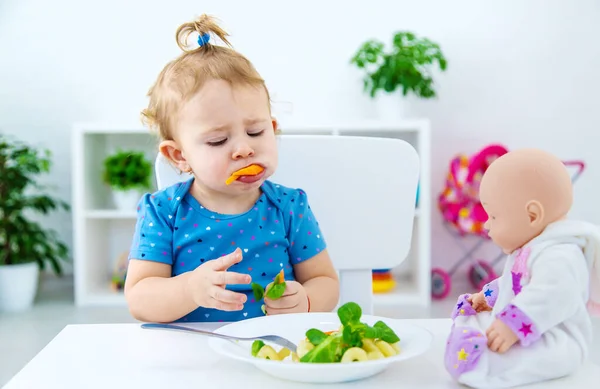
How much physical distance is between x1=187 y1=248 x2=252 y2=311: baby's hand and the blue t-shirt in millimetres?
265

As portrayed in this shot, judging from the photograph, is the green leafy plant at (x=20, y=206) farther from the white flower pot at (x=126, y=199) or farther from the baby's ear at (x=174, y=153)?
the baby's ear at (x=174, y=153)

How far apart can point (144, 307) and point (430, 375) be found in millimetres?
501

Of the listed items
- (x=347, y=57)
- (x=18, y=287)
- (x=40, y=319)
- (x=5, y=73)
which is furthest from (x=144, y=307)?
(x=5, y=73)

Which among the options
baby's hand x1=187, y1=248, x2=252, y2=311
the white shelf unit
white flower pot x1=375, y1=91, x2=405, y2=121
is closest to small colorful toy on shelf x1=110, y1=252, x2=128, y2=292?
the white shelf unit

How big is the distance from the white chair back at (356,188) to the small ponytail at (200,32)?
204 mm

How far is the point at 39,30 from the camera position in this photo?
356 centimetres

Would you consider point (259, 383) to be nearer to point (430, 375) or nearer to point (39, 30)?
point (430, 375)

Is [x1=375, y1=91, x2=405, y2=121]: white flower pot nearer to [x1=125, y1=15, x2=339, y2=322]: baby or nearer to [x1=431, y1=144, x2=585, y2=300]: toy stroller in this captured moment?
[x1=431, y1=144, x2=585, y2=300]: toy stroller

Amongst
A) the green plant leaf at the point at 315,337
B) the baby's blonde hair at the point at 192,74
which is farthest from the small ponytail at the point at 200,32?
the green plant leaf at the point at 315,337

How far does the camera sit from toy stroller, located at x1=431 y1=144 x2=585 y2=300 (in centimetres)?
314

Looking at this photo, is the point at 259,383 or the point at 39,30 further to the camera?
the point at 39,30

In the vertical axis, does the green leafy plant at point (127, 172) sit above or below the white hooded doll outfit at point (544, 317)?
below

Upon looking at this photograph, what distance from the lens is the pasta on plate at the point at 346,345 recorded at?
0.62 meters

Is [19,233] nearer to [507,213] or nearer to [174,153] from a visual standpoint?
[174,153]
